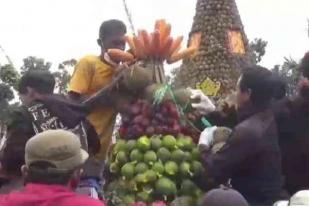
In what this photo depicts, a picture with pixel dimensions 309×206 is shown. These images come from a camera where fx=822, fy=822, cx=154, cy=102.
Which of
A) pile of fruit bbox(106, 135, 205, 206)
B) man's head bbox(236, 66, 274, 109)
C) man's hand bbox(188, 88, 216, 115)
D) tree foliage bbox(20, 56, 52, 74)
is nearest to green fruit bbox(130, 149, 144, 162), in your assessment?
pile of fruit bbox(106, 135, 205, 206)

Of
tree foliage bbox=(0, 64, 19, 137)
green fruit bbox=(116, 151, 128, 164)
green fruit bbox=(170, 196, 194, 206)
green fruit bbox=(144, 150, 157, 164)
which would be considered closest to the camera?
green fruit bbox=(170, 196, 194, 206)

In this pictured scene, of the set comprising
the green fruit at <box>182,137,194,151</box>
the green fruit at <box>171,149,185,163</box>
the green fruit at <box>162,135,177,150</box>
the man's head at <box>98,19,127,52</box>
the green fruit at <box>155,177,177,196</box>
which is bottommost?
the green fruit at <box>155,177,177,196</box>

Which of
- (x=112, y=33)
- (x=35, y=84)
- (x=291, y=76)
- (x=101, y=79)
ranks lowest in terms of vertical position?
(x=291, y=76)

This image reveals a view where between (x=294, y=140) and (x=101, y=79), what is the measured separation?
147 centimetres

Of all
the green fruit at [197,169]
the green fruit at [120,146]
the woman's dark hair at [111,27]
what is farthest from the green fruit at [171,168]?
the woman's dark hair at [111,27]

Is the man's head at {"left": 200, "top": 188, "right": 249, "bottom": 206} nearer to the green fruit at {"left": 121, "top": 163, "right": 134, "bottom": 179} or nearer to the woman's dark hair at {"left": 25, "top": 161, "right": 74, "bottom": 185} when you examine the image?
the woman's dark hair at {"left": 25, "top": 161, "right": 74, "bottom": 185}

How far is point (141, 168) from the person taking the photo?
5211mm

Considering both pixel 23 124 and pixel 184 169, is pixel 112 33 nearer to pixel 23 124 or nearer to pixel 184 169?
pixel 23 124

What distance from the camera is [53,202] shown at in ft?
12.6

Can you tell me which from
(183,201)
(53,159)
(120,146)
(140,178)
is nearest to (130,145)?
(120,146)

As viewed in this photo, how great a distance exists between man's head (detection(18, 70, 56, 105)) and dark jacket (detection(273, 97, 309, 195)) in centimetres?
146

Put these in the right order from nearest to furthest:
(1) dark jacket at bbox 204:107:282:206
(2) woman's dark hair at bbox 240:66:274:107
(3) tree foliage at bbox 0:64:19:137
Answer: (1) dark jacket at bbox 204:107:282:206 → (2) woman's dark hair at bbox 240:66:274:107 → (3) tree foliage at bbox 0:64:19:137

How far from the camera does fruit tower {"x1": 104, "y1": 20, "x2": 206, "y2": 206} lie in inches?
204

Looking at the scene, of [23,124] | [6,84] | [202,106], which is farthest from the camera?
[6,84]
